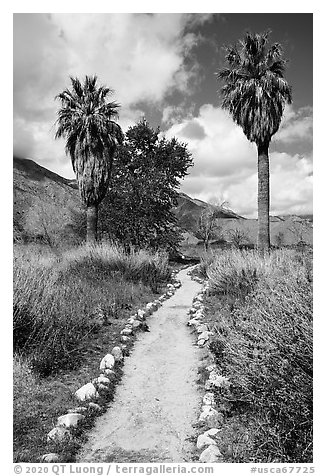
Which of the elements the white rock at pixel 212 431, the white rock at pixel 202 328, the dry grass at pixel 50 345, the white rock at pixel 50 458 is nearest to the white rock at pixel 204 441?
the white rock at pixel 212 431

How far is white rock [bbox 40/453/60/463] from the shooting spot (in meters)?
3.30

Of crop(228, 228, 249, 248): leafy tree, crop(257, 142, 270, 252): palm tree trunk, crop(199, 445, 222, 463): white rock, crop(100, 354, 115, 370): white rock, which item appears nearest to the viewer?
crop(199, 445, 222, 463): white rock

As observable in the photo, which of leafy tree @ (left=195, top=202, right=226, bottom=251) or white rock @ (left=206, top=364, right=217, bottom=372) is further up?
leafy tree @ (left=195, top=202, right=226, bottom=251)

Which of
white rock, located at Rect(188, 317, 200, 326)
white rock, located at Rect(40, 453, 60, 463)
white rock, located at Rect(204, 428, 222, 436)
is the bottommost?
white rock, located at Rect(40, 453, 60, 463)

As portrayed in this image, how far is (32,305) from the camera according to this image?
5.86 m

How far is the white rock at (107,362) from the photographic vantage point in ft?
18.6

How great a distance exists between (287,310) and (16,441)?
2.76m

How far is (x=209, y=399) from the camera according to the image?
4465 millimetres

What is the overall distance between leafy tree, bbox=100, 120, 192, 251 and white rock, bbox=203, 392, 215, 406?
56.0 ft

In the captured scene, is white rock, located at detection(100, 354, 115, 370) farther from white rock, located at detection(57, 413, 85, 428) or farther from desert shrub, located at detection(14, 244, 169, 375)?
white rock, located at detection(57, 413, 85, 428)

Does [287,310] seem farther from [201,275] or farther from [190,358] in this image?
[201,275]

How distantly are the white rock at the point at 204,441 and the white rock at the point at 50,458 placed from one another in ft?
4.12

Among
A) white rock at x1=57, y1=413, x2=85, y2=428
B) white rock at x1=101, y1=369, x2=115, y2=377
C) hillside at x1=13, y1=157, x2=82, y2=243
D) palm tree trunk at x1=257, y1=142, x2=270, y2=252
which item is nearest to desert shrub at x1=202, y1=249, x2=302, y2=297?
palm tree trunk at x1=257, y1=142, x2=270, y2=252

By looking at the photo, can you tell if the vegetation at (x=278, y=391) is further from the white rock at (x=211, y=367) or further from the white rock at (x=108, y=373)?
the white rock at (x=108, y=373)
